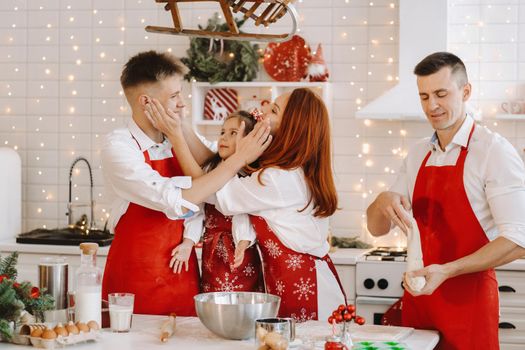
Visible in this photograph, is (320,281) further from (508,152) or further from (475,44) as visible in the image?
(475,44)

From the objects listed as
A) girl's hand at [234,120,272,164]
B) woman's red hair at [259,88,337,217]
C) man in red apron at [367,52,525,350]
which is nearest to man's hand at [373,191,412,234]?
man in red apron at [367,52,525,350]

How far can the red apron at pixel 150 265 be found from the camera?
3.21m

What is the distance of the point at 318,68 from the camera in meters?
5.02

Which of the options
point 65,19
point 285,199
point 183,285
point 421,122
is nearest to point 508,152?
point 285,199

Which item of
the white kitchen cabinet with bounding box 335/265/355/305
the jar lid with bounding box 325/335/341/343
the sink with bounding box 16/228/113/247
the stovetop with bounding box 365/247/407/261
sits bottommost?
the white kitchen cabinet with bounding box 335/265/355/305

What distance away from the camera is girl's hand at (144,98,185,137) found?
320 cm

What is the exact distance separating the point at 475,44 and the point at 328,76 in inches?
35.2

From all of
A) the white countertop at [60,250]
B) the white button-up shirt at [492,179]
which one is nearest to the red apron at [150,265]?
the white button-up shirt at [492,179]

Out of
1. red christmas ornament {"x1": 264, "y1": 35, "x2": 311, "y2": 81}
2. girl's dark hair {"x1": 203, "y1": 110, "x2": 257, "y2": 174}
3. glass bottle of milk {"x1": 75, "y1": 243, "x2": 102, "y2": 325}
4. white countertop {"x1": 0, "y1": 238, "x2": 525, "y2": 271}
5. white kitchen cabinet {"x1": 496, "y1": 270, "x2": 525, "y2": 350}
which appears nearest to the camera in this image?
glass bottle of milk {"x1": 75, "y1": 243, "x2": 102, "y2": 325}

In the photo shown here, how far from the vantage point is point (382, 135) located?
16.8 feet

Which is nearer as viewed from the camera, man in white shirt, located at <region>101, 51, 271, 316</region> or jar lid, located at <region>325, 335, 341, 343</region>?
jar lid, located at <region>325, 335, 341, 343</region>

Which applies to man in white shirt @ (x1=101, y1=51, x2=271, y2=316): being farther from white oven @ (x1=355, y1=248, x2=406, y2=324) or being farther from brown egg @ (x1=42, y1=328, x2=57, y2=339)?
white oven @ (x1=355, y1=248, x2=406, y2=324)

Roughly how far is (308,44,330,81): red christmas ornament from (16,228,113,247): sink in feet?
5.05

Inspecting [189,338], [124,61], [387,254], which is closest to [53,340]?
[189,338]
